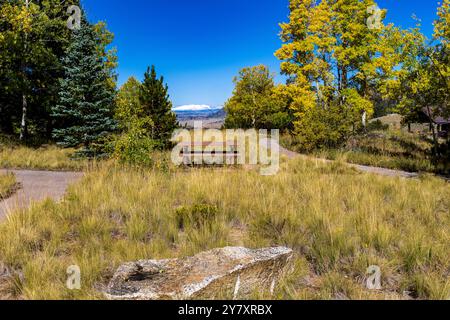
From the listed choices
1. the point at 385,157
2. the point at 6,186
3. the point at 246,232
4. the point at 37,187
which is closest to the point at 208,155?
the point at 37,187

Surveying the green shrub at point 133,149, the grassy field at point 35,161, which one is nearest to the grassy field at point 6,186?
the grassy field at point 35,161

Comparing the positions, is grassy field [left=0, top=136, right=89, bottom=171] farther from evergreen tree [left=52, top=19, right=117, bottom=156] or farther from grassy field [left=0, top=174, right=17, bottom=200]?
grassy field [left=0, top=174, right=17, bottom=200]

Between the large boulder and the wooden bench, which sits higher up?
the wooden bench

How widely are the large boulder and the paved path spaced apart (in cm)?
365

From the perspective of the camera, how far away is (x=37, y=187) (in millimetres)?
7922

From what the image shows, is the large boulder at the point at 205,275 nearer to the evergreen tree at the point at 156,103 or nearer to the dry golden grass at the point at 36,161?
the dry golden grass at the point at 36,161

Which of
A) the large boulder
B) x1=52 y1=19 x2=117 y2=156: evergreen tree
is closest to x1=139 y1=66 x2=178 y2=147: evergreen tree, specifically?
x1=52 y1=19 x2=117 y2=156: evergreen tree

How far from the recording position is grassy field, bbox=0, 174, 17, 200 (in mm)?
6906

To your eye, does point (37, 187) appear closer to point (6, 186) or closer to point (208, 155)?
point (6, 186)

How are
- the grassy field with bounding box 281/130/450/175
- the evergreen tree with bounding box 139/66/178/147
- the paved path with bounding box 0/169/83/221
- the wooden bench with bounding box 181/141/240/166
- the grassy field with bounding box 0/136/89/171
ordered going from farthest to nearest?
the evergreen tree with bounding box 139/66/178/147 < the grassy field with bounding box 281/130/450/175 < the wooden bench with bounding box 181/141/240/166 < the grassy field with bounding box 0/136/89/171 < the paved path with bounding box 0/169/83/221

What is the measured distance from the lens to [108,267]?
3.73 meters
